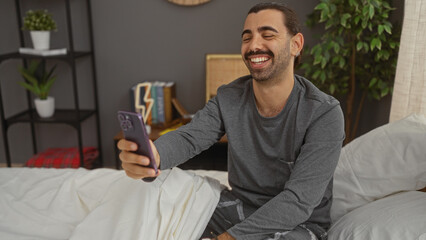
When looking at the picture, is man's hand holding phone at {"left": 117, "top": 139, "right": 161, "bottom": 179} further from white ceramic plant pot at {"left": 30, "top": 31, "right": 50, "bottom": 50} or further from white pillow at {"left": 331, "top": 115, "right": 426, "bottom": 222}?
white ceramic plant pot at {"left": 30, "top": 31, "right": 50, "bottom": 50}

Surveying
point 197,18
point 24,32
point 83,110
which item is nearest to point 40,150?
point 83,110

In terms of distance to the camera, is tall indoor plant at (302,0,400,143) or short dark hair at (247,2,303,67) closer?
short dark hair at (247,2,303,67)

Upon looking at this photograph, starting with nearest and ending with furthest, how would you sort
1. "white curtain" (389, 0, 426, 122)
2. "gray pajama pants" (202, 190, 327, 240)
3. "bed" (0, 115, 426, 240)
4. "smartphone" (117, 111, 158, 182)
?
"smartphone" (117, 111, 158, 182) < "bed" (0, 115, 426, 240) < "gray pajama pants" (202, 190, 327, 240) < "white curtain" (389, 0, 426, 122)

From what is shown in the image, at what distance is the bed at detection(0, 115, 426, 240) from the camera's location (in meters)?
1.13

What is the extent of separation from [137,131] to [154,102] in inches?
60.0

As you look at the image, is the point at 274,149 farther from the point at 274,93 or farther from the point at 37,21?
the point at 37,21

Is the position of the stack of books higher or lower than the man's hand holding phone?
lower

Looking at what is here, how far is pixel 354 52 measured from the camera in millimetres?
2260

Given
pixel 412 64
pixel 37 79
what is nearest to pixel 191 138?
pixel 412 64

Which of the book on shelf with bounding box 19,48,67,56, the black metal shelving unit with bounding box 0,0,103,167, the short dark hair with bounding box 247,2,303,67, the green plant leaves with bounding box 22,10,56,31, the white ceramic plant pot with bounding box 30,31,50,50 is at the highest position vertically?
the short dark hair with bounding box 247,2,303,67

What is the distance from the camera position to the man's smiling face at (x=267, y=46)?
126 cm

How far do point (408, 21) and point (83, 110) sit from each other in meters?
2.02

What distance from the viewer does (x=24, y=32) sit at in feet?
9.02

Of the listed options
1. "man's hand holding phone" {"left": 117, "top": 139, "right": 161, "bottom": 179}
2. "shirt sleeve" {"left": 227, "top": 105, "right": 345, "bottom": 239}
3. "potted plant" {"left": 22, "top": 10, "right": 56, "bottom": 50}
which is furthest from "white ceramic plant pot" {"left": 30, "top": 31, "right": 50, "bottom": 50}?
"shirt sleeve" {"left": 227, "top": 105, "right": 345, "bottom": 239}
